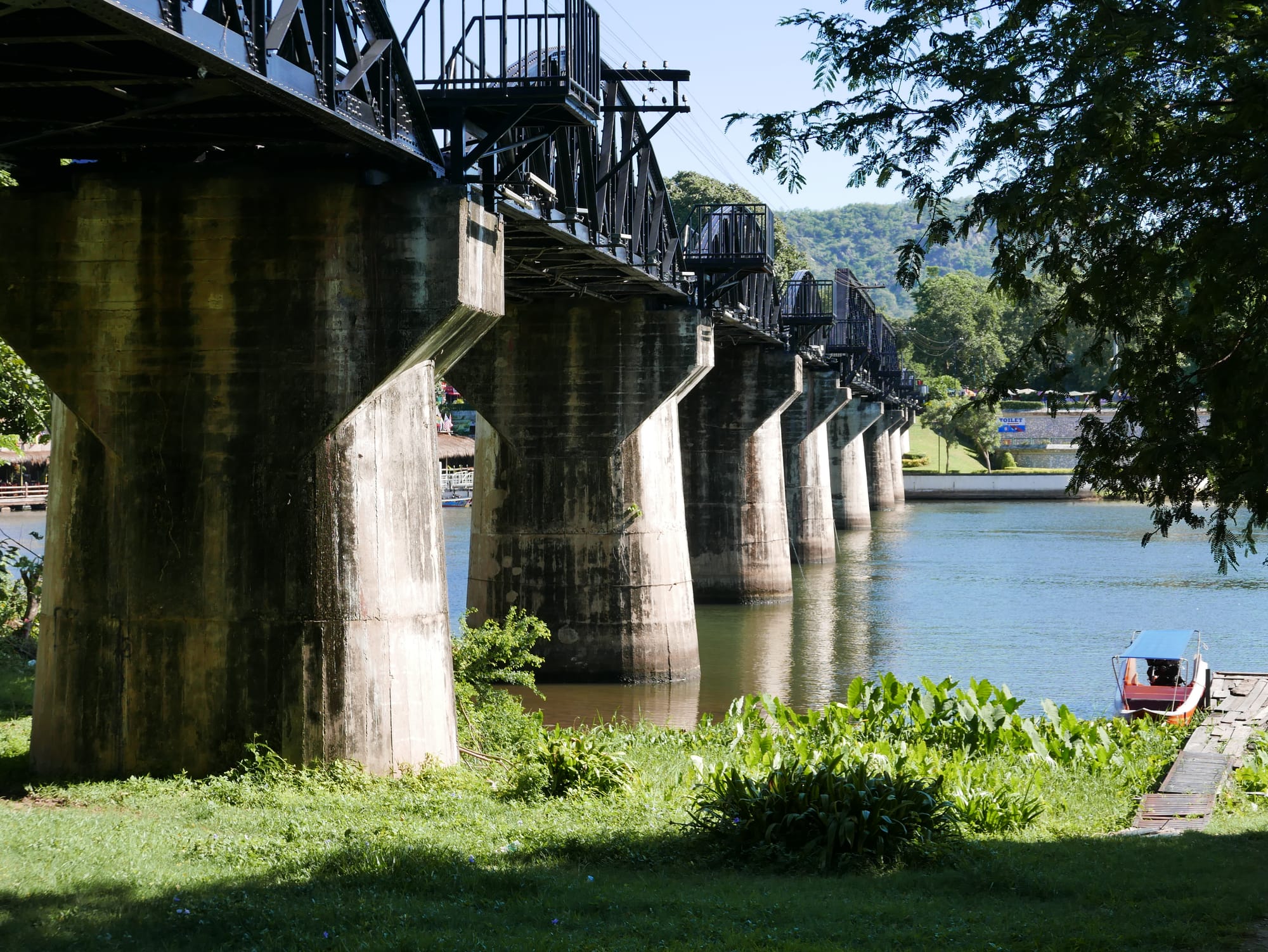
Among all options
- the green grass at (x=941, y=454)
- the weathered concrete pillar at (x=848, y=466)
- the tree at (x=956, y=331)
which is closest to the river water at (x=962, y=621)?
the weathered concrete pillar at (x=848, y=466)

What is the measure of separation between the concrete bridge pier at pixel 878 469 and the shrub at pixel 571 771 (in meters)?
87.0

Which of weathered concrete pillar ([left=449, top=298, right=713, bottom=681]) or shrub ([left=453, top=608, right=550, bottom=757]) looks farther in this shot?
weathered concrete pillar ([left=449, top=298, right=713, bottom=681])

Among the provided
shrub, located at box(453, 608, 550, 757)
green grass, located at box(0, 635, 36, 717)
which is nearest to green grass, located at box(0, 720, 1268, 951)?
shrub, located at box(453, 608, 550, 757)

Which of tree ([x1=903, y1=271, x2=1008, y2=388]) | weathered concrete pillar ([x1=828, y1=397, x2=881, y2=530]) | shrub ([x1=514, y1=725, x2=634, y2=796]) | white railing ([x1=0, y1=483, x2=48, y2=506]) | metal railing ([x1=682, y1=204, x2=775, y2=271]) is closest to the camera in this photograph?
shrub ([x1=514, y1=725, x2=634, y2=796])

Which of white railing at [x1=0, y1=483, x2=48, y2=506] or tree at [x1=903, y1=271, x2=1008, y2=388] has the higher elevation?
tree at [x1=903, y1=271, x2=1008, y2=388]

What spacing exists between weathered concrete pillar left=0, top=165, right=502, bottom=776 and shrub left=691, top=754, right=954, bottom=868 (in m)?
4.99

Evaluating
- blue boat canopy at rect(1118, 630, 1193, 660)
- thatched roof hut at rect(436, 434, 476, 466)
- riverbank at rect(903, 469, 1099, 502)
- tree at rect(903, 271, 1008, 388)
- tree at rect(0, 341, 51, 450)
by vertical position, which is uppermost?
tree at rect(903, 271, 1008, 388)

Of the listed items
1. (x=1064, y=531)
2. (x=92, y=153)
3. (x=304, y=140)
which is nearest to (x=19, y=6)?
(x=304, y=140)

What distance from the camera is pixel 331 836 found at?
41.0ft

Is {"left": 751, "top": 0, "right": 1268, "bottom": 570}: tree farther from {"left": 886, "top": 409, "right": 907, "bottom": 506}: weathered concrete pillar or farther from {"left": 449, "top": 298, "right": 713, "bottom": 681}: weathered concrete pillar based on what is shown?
{"left": 886, "top": 409, "right": 907, "bottom": 506}: weathered concrete pillar

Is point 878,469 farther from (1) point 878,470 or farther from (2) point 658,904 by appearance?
(2) point 658,904

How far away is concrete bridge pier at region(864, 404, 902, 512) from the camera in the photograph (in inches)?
4024

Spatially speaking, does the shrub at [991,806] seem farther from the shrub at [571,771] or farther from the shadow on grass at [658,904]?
the shrub at [571,771]

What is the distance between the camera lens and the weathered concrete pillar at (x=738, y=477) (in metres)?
46.0
